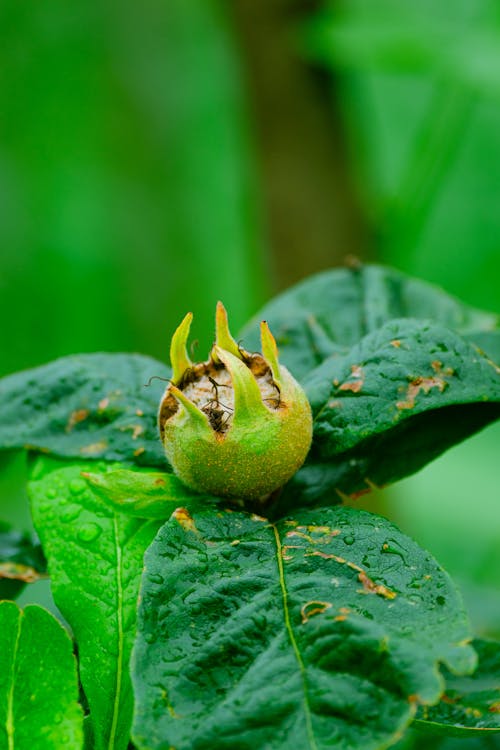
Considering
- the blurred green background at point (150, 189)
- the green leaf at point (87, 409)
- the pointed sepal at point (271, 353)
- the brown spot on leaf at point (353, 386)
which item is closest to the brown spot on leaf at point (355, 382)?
the brown spot on leaf at point (353, 386)

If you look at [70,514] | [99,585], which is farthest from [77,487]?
[99,585]

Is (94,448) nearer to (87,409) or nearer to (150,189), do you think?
(87,409)

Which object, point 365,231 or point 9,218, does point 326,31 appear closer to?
point 365,231

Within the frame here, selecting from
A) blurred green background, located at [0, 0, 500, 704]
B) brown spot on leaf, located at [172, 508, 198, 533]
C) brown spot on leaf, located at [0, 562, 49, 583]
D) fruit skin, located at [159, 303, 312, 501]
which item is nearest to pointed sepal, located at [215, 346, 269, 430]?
fruit skin, located at [159, 303, 312, 501]

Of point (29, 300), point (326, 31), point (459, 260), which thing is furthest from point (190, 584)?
point (29, 300)

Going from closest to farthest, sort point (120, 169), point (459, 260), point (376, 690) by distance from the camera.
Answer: point (376, 690) < point (459, 260) < point (120, 169)

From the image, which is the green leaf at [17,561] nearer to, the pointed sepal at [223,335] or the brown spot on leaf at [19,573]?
the brown spot on leaf at [19,573]

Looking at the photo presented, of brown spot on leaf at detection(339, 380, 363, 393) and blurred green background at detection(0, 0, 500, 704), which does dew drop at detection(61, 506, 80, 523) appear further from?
blurred green background at detection(0, 0, 500, 704)
